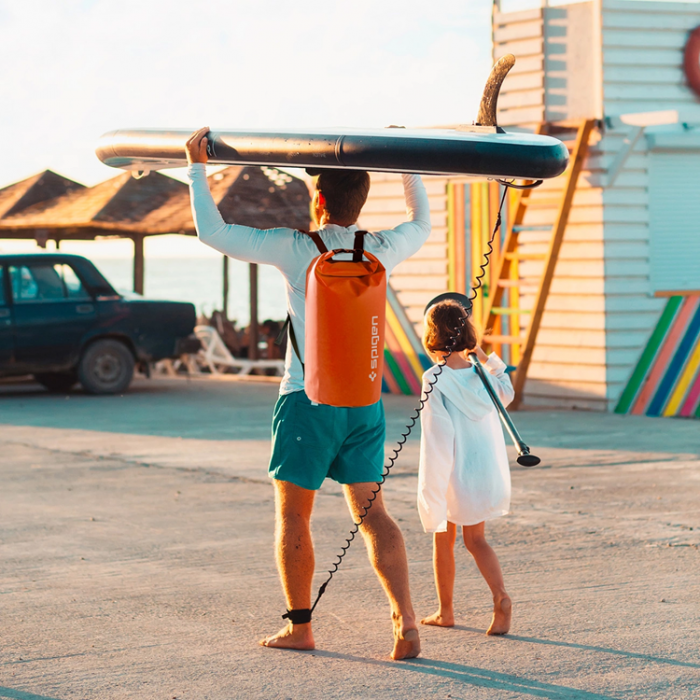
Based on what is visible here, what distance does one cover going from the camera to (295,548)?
444cm

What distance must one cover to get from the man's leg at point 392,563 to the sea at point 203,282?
70.4 m

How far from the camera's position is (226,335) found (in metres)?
21.5

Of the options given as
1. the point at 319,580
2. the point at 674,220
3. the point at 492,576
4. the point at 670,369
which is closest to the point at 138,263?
the point at 674,220

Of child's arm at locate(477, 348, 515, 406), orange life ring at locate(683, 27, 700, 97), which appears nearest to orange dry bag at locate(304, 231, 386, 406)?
child's arm at locate(477, 348, 515, 406)

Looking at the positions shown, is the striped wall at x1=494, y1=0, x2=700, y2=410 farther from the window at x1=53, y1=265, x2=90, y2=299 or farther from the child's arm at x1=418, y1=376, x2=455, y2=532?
the child's arm at x1=418, y1=376, x2=455, y2=532

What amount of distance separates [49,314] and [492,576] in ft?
36.6

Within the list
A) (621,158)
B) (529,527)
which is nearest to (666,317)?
(621,158)

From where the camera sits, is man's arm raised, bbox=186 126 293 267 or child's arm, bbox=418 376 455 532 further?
child's arm, bbox=418 376 455 532

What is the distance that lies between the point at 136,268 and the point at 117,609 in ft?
55.1

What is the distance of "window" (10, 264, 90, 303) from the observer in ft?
48.4

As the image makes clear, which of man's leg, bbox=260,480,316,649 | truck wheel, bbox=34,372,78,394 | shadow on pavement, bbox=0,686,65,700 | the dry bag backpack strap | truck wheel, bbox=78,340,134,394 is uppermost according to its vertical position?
the dry bag backpack strap

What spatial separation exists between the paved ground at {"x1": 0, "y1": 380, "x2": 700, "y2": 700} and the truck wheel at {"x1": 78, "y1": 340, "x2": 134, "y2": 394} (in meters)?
5.04

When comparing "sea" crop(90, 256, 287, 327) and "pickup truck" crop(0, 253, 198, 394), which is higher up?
"pickup truck" crop(0, 253, 198, 394)

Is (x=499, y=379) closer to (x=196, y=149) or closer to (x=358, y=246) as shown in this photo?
(x=358, y=246)
